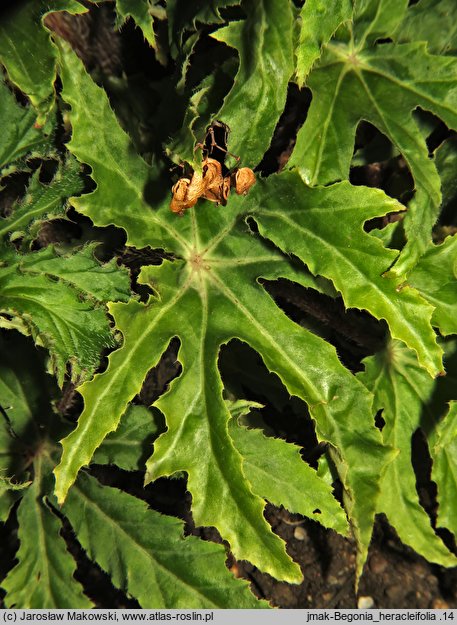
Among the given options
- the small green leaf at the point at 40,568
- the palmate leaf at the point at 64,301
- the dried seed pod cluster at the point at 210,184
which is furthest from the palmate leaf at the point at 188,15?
the small green leaf at the point at 40,568

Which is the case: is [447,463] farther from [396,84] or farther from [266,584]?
[396,84]

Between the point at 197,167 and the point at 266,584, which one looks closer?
the point at 197,167

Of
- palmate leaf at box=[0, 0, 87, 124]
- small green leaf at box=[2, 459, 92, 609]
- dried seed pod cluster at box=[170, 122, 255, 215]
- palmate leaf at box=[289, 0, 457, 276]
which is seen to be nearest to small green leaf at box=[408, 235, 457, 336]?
palmate leaf at box=[289, 0, 457, 276]

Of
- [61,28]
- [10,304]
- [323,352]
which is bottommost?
[323,352]

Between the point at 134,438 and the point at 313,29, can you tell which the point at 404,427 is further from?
the point at 313,29

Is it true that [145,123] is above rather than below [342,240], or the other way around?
above

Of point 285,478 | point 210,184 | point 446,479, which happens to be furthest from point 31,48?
point 446,479

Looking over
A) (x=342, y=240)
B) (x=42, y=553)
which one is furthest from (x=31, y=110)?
(x=42, y=553)
